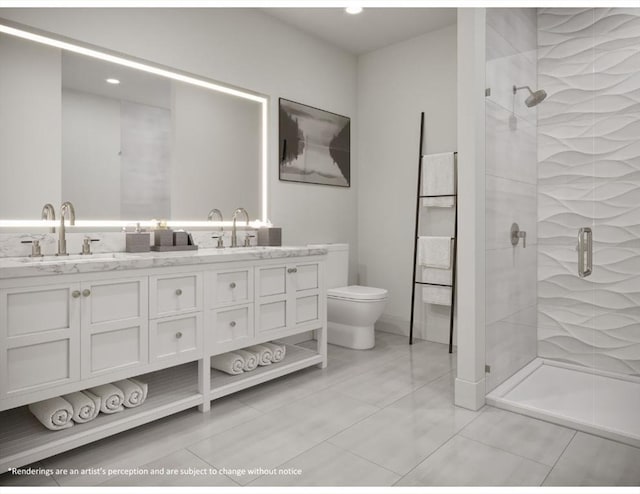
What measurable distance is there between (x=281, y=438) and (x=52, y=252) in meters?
1.48

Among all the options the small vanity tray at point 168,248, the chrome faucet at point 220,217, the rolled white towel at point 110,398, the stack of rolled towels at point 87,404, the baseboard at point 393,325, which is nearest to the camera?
the stack of rolled towels at point 87,404

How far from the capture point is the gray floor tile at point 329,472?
64.2 inches

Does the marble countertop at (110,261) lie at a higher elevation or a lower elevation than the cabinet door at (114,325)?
higher

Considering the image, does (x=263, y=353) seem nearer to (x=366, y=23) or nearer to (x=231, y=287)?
(x=231, y=287)

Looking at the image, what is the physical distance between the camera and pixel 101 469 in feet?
5.69

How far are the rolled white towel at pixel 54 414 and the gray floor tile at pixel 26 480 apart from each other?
0.58ft

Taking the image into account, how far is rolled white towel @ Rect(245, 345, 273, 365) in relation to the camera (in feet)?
8.78

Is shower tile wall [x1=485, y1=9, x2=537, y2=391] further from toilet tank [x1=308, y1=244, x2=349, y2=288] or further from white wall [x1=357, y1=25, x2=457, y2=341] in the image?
toilet tank [x1=308, y1=244, x2=349, y2=288]

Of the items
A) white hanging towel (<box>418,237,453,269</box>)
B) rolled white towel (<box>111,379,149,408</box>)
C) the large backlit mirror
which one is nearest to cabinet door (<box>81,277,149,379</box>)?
rolled white towel (<box>111,379,149,408</box>)

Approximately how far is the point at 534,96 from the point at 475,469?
2218 millimetres

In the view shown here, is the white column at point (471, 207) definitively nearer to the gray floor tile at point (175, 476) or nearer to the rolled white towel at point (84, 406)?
the gray floor tile at point (175, 476)

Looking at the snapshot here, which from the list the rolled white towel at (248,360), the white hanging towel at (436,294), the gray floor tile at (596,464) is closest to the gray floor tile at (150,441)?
the rolled white towel at (248,360)

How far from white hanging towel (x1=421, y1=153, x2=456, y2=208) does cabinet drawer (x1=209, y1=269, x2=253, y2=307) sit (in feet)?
5.79

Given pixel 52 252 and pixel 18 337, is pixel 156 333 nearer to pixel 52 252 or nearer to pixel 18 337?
pixel 18 337
